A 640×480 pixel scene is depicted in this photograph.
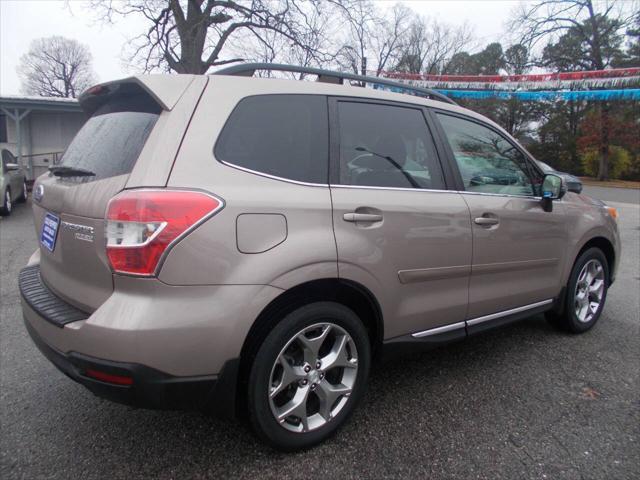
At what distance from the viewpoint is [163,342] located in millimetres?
1703

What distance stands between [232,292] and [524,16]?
32.0 m

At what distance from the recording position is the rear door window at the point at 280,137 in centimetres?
196

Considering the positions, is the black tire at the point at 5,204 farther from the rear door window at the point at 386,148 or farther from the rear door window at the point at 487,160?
the rear door window at the point at 487,160

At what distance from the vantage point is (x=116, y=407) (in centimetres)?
254

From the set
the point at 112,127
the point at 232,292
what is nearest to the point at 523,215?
the point at 232,292

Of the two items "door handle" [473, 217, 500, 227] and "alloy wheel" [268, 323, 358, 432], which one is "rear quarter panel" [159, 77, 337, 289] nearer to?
"alloy wheel" [268, 323, 358, 432]

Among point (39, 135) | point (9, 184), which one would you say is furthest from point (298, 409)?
point (39, 135)

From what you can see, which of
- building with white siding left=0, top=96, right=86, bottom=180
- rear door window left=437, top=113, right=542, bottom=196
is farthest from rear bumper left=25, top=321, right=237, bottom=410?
building with white siding left=0, top=96, right=86, bottom=180

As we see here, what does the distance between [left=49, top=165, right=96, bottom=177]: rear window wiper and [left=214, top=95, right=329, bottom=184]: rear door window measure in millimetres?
676

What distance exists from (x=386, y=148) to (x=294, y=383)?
135 centimetres

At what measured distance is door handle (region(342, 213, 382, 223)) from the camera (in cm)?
215

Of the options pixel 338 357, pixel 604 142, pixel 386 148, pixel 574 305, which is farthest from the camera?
pixel 604 142

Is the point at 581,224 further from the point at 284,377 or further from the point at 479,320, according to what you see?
the point at 284,377

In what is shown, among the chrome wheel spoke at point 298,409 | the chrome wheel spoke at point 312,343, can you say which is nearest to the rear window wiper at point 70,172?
the chrome wheel spoke at point 312,343
